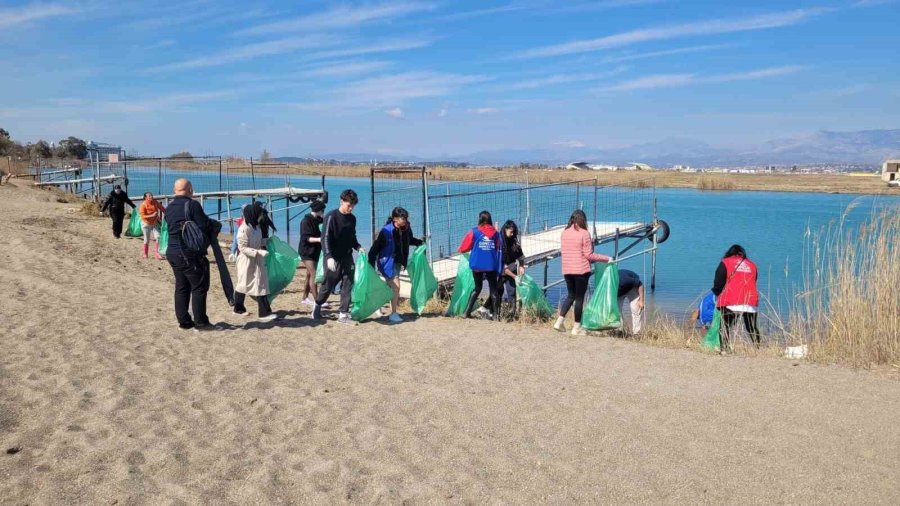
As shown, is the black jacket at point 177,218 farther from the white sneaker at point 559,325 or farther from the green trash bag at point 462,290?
the white sneaker at point 559,325

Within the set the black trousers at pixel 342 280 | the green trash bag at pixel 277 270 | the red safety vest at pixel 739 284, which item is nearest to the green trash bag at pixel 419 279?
the black trousers at pixel 342 280

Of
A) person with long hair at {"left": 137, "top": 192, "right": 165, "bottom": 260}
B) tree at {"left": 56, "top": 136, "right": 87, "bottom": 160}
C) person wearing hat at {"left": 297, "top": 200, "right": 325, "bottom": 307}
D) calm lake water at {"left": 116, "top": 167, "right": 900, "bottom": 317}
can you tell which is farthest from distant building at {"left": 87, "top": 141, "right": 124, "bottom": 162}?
tree at {"left": 56, "top": 136, "right": 87, "bottom": 160}

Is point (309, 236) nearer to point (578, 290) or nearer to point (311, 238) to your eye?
point (311, 238)

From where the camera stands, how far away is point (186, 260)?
666cm

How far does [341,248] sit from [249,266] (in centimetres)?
99

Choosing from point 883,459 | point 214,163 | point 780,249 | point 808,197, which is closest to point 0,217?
point 214,163

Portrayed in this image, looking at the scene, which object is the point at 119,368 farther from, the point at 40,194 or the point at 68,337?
the point at 40,194

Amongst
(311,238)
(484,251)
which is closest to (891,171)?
(484,251)

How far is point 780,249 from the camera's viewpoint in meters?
19.8

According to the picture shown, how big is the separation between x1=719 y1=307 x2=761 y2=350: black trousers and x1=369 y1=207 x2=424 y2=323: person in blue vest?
11.5 ft

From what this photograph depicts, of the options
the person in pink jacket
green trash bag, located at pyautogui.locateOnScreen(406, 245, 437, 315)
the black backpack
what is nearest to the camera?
the black backpack

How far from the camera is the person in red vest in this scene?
7340 millimetres

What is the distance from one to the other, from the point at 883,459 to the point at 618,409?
165 cm

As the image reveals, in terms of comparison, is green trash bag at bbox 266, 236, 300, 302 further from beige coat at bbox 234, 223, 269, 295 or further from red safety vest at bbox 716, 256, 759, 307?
red safety vest at bbox 716, 256, 759, 307
